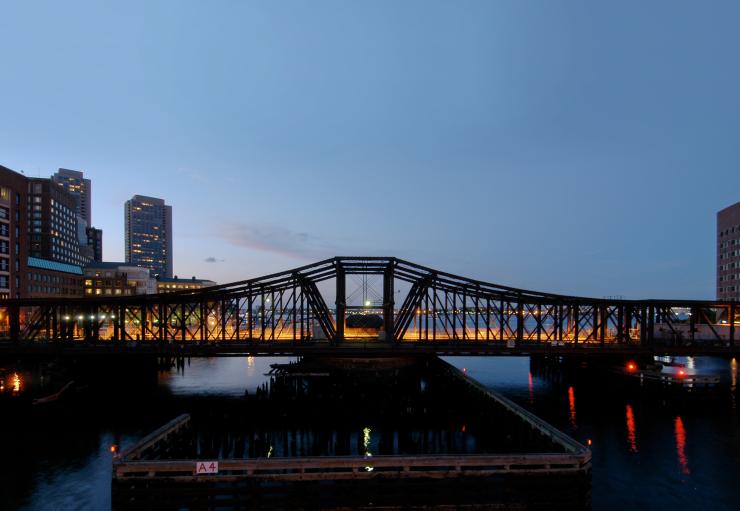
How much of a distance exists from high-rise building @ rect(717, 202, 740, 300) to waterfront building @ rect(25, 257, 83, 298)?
176262mm

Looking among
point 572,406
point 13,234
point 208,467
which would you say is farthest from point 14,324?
point 572,406

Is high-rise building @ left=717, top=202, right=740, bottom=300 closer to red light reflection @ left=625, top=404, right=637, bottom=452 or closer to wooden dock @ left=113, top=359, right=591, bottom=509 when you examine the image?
red light reflection @ left=625, top=404, right=637, bottom=452

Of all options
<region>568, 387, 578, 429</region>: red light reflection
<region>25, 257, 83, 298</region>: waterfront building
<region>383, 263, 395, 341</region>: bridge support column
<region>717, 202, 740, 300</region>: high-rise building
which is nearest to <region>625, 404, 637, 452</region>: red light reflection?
<region>568, 387, 578, 429</region>: red light reflection

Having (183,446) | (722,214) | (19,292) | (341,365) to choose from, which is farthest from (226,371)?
(722,214)

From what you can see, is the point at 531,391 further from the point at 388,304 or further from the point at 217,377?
the point at 217,377

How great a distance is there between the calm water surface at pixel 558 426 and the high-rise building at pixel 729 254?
54890 millimetres

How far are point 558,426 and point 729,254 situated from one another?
372 feet

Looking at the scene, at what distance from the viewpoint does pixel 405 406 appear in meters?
50.2

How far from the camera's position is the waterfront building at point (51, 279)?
128375 millimetres

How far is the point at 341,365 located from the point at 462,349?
21.3 meters

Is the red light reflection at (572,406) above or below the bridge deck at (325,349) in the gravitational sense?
below

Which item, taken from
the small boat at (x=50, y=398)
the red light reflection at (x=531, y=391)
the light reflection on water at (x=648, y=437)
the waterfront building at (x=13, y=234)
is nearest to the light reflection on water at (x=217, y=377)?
the small boat at (x=50, y=398)

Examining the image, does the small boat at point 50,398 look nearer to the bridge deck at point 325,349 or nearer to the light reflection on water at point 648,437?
the bridge deck at point 325,349

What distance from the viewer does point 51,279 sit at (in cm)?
14000
